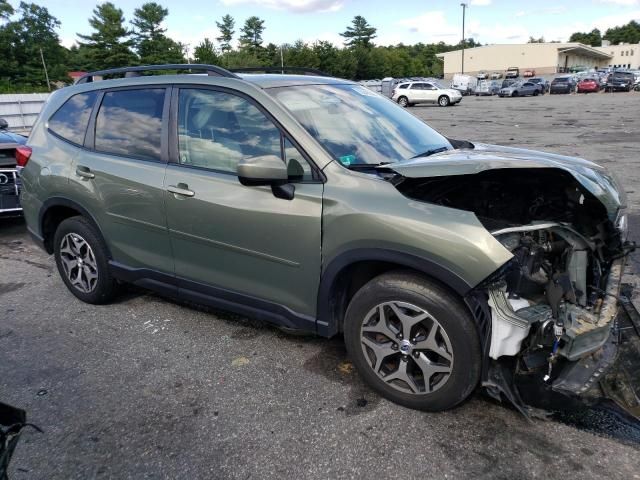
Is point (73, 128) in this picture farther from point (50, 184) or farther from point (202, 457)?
point (202, 457)

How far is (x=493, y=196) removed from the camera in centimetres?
316

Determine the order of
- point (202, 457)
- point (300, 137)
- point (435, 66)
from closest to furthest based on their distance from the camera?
1. point (202, 457)
2. point (300, 137)
3. point (435, 66)

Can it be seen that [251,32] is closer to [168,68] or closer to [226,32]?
[226,32]

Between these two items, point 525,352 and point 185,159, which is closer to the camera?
point 525,352

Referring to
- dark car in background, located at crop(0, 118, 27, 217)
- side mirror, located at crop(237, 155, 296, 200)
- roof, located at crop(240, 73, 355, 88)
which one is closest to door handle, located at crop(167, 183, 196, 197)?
side mirror, located at crop(237, 155, 296, 200)

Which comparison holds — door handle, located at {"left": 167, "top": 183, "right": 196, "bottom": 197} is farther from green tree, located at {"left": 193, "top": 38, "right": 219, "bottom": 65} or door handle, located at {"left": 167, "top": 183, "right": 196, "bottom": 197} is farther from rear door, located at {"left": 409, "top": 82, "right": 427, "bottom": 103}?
green tree, located at {"left": 193, "top": 38, "right": 219, "bottom": 65}

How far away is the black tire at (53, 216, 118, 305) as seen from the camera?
13.1 feet

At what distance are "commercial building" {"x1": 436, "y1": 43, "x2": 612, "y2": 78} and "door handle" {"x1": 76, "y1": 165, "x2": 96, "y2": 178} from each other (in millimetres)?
100406

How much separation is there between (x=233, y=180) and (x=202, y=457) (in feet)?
5.08

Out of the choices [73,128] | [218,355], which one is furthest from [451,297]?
[73,128]

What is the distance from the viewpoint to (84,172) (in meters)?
3.85

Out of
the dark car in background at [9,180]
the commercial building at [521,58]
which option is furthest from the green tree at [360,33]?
the dark car in background at [9,180]

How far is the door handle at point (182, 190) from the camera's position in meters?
3.26

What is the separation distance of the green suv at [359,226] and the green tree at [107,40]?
78022 mm
